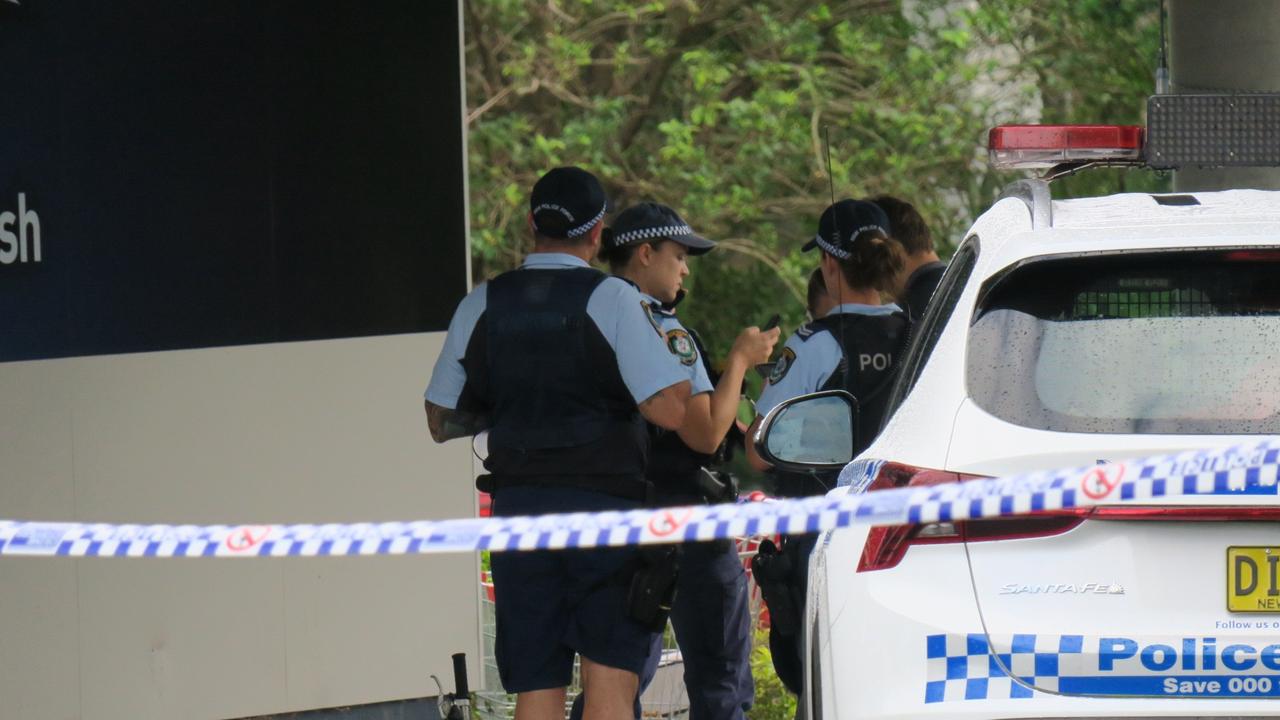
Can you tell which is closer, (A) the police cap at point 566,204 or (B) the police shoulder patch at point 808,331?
(A) the police cap at point 566,204

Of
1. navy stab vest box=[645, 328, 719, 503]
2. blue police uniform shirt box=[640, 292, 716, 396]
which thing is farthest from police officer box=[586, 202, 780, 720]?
blue police uniform shirt box=[640, 292, 716, 396]

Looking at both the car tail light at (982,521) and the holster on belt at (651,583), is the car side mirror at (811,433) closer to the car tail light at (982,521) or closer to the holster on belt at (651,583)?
the holster on belt at (651,583)

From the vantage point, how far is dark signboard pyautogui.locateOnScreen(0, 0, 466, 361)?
5.89 m

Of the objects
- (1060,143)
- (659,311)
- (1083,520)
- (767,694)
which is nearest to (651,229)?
(659,311)

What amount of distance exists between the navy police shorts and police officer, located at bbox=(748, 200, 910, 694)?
2.49 ft

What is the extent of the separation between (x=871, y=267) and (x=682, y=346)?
1039 mm

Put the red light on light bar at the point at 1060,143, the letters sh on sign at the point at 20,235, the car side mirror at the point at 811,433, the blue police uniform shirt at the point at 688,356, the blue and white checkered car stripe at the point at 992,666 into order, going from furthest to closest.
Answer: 1. the letters sh on sign at the point at 20,235
2. the blue police uniform shirt at the point at 688,356
3. the red light on light bar at the point at 1060,143
4. the car side mirror at the point at 811,433
5. the blue and white checkered car stripe at the point at 992,666

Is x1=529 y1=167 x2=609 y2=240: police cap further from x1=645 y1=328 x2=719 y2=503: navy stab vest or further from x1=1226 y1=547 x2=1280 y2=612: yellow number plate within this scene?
x1=1226 y1=547 x2=1280 y2=612: yellow number plate

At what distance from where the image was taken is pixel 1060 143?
4398 millimetres

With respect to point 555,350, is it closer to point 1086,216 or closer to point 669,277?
point 669,277

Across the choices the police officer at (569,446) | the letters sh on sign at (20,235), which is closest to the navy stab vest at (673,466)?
the police officer at (569,446)

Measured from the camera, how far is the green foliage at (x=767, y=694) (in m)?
7.38

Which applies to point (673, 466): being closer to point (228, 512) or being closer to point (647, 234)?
point (647, 234)

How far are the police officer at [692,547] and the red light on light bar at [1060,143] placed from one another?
1383 mm
